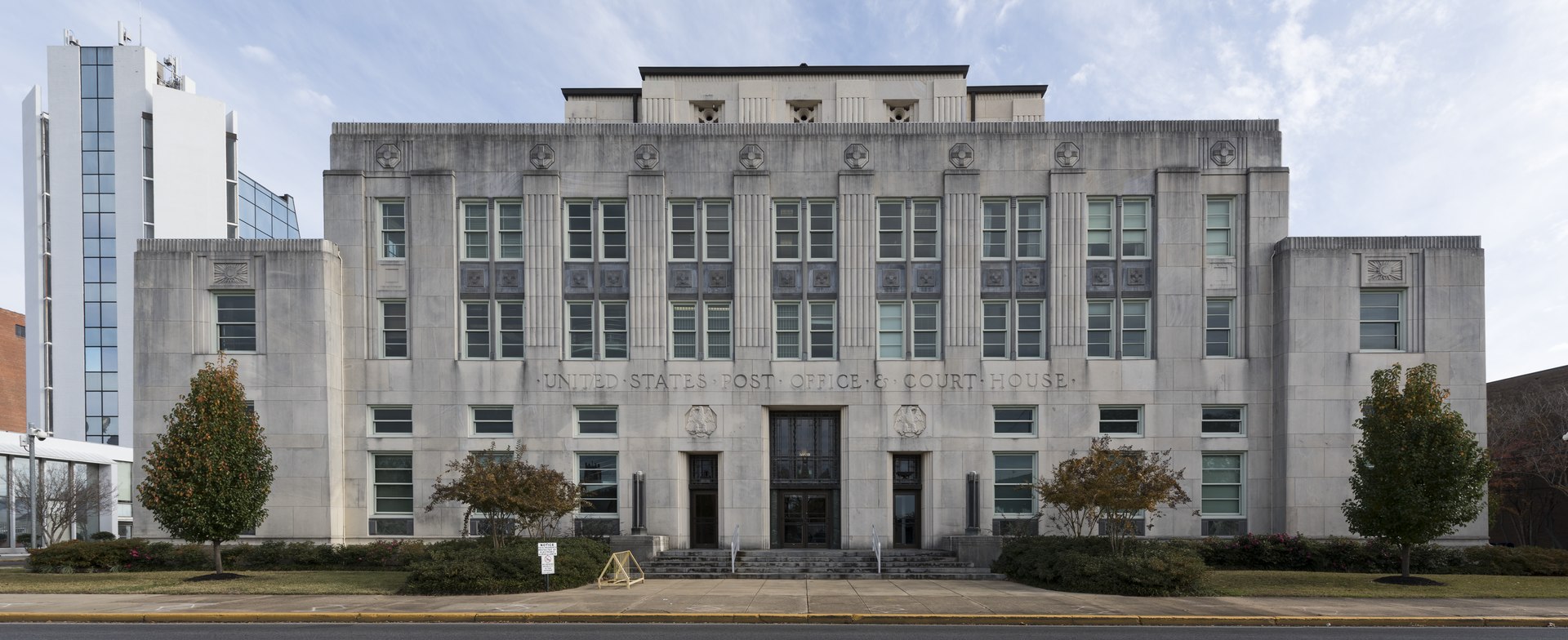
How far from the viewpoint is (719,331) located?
98.6ft

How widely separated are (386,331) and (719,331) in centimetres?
1113

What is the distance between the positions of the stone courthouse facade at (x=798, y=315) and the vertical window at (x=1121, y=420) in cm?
8

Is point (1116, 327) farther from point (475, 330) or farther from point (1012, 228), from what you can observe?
point (475, 330)

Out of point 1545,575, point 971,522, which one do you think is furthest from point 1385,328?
point 971,522

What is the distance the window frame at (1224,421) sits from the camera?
29297mm

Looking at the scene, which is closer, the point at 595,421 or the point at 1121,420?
the point at 1121,420

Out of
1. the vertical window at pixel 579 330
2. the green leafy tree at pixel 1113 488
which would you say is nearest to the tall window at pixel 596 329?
the vertical window at pixel 579 330

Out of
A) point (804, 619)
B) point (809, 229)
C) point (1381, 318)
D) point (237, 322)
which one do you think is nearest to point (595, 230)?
point (809, 229)

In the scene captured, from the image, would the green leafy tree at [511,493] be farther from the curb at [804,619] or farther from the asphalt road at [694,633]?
the asphalt road at [694,633]

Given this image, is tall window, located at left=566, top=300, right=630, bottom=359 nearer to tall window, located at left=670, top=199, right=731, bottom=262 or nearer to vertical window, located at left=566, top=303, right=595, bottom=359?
vertical window, located at left=566, top=303, right=595, bottom=359

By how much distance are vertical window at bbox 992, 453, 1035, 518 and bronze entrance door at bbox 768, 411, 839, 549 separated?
5363mm

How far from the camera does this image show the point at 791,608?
63.2 feet

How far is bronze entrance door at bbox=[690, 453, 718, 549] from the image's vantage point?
98.3 feet

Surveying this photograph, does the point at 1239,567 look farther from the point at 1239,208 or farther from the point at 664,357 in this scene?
the point at 664,357
